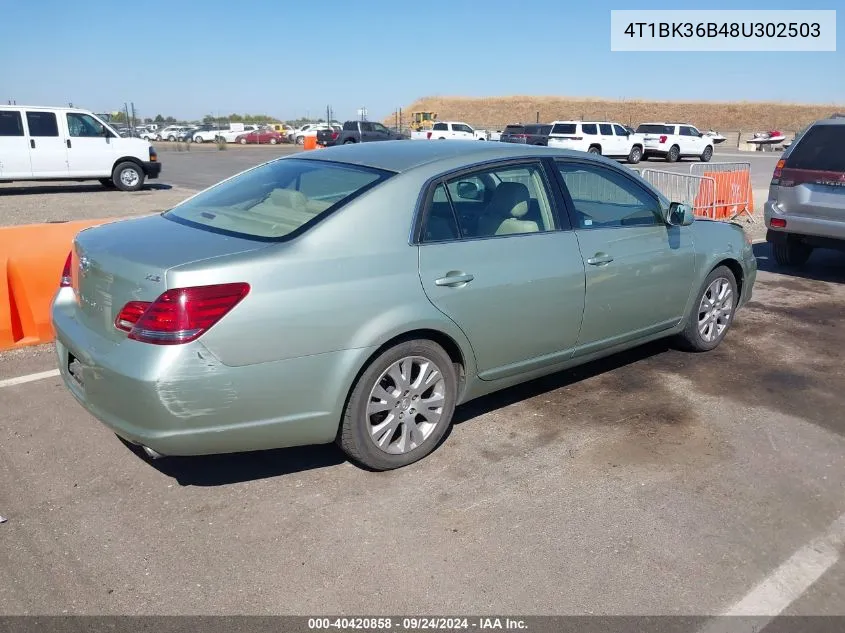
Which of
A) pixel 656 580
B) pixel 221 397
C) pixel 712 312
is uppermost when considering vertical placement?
pixel 221 397

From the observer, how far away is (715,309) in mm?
5672

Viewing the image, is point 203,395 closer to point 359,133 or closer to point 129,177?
point 129,177

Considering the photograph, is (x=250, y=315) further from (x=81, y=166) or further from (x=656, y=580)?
(x=81, y=166)

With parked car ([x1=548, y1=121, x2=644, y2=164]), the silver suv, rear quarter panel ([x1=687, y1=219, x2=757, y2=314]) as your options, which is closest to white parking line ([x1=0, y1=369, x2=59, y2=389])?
rear quarter panel ([x1=687, y1=219, x2=757, y2=314])

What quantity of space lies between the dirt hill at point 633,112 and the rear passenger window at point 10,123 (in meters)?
66.0

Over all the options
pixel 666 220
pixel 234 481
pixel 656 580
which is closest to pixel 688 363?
pixel 666 220

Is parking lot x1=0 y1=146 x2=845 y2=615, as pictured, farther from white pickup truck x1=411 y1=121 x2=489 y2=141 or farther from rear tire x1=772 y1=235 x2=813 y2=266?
white pickup truck x1=411 y1=121 x2=489 y2=141

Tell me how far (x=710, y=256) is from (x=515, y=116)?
274 ft

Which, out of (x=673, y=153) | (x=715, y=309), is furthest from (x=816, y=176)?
(x=673, y=153)

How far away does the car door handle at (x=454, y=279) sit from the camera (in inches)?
146

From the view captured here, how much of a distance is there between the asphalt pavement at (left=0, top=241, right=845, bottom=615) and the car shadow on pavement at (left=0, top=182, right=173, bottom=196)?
49.0 feet

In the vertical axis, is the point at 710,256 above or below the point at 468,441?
above

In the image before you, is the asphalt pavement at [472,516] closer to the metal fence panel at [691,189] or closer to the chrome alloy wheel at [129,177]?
the metal fence panel at [691,189]

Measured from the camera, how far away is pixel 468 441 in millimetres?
4160
